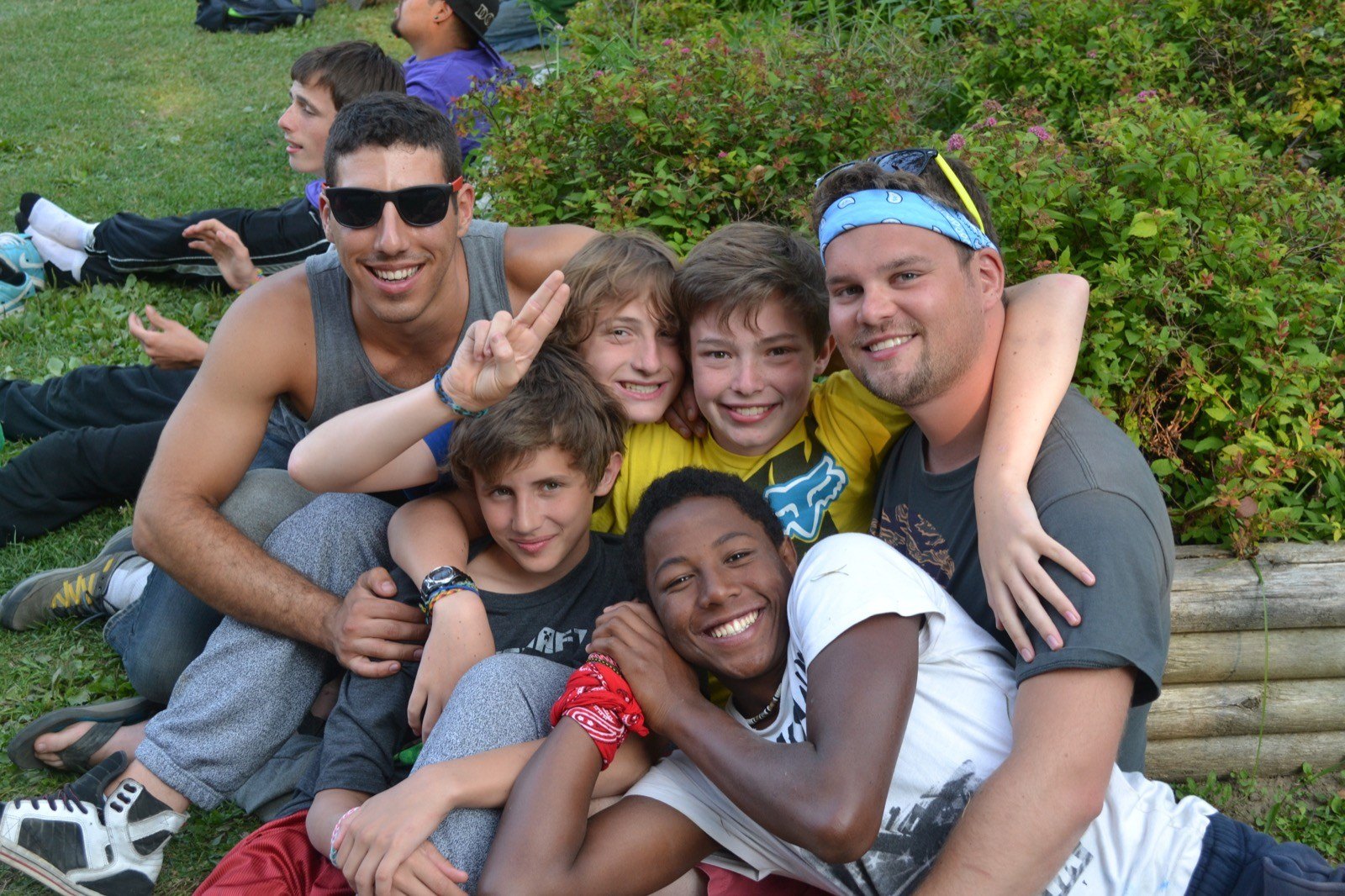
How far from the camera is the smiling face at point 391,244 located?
11.5 ft

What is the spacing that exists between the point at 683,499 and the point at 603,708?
0.58m

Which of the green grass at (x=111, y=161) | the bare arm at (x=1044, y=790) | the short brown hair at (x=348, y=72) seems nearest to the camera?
the bare arm at (x=1044, y=790)

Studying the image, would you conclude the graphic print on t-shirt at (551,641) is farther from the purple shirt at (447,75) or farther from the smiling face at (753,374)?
the purple shirt at (447,75)

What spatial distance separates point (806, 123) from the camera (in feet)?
14.9

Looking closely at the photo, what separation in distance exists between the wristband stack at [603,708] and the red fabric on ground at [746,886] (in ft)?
1.33

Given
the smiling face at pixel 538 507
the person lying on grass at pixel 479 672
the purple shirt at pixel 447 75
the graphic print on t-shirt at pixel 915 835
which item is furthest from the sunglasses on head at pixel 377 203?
the purple shirt at pixel 447 75

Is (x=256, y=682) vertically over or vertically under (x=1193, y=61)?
under

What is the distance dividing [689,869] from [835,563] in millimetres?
860

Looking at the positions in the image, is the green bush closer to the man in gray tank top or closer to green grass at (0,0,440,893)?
the man in gray tank top

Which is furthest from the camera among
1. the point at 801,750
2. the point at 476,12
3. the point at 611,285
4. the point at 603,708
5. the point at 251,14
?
the point at 251,14

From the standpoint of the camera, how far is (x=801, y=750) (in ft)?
7.82

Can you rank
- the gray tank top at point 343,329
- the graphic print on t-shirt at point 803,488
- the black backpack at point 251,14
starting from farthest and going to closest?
the black backpack at point 251,14 → the gray tank top at point 343,329 → the graphic print on t-shirt at point 803,488

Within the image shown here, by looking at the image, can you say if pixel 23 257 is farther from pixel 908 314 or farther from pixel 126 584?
pixel 908 314

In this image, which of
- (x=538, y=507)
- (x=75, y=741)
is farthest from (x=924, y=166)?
(x=75, y=741)
